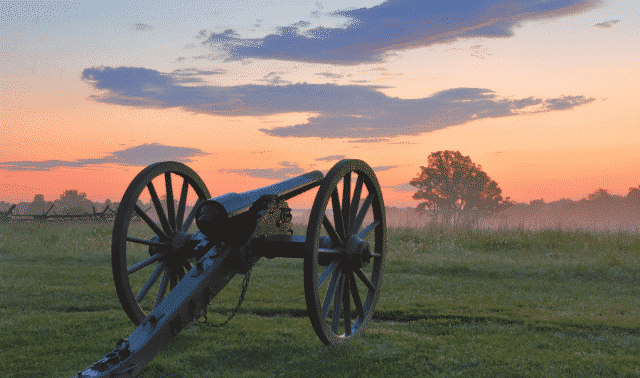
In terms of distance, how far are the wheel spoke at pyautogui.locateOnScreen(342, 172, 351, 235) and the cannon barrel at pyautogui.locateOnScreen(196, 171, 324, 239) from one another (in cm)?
53

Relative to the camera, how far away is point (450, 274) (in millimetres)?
12406

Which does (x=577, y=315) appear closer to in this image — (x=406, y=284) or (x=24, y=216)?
(x=406, y=284)

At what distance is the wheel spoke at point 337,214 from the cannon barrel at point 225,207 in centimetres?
48

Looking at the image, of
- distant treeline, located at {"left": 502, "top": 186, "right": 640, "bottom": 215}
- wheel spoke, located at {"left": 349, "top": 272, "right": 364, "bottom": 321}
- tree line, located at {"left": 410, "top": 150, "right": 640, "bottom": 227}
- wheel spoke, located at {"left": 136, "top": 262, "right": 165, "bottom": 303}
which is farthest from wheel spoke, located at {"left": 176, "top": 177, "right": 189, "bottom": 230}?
distant treeline, located at {"left": 502, "top": 186, "right": 640, "bottom": 215}

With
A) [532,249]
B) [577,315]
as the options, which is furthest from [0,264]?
[532,249]

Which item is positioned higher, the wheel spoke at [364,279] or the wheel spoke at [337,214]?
the wheel spoke at [337,214]

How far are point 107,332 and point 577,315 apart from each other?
6.81 m

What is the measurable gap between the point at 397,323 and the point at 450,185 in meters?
46.6

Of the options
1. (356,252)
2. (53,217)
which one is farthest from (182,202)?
(53,217)

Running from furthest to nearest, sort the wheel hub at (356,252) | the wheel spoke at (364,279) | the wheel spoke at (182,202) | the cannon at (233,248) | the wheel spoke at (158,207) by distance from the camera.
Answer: the wheel spoke at (182,202) < the wheel spoke at (364,279) < the wheel spoke at (158,207) < the wheel hub at (356,252) < the cannon at (233,248)

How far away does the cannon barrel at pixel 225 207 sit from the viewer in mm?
5215

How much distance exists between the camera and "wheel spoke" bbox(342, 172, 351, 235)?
588cm

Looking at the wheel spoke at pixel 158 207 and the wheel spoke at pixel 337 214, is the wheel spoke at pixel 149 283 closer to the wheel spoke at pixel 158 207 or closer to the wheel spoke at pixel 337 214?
the wheel spoke at pixel 158 207

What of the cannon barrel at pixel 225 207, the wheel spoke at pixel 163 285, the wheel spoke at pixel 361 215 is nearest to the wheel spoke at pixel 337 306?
the wheel spoke at pixel 361 215
